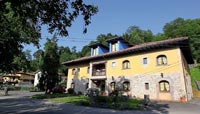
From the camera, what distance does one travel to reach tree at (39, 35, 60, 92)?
3416 centimetres

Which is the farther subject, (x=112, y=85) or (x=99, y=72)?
(x=99, y=72)

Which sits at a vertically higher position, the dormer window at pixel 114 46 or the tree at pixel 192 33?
the tree at pixel 192 33

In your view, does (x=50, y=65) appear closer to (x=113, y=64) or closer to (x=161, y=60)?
(x=113, y=64)

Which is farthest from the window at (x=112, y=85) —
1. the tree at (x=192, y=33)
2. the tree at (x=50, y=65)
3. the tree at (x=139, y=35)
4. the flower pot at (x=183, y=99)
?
the tree at (x=192, y=33)

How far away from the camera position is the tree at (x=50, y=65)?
3416cm

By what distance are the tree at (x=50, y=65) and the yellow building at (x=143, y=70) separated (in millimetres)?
4877

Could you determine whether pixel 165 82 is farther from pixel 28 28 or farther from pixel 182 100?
pixel 28 28

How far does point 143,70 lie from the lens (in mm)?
24984

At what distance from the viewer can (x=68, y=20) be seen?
8.26 metres

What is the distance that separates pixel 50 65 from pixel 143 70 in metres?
17.0

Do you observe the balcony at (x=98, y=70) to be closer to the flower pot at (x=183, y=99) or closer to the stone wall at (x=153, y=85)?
the stone wall at (x=153, y=85)

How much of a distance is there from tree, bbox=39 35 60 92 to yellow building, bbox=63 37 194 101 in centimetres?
488

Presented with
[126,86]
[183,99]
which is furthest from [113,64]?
[183,99]

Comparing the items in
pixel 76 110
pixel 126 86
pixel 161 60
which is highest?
pixel 161 60
